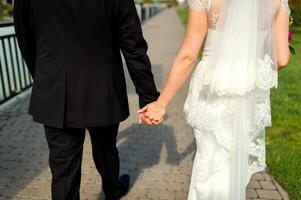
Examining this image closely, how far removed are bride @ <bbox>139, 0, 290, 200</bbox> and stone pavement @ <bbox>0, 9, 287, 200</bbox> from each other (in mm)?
1144

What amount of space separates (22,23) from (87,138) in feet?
8.49

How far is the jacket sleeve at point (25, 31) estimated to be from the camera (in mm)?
2266

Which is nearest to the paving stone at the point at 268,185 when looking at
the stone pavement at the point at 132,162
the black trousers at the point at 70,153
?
the stone pavement at the point at 132,162

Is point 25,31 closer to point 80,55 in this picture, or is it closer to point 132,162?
point 80,55

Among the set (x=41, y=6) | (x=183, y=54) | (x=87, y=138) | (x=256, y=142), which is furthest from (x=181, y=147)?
(x=41, y=6)

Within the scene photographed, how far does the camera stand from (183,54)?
2.17 meters

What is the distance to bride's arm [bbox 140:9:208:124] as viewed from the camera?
2.06m

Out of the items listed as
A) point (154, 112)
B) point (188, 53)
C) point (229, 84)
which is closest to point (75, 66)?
point (154, 112)

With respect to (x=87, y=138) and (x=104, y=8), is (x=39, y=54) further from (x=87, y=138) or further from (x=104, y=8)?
(x=87, y=138)

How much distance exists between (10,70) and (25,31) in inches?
186

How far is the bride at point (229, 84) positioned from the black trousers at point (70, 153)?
45 cm

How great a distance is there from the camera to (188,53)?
215cm

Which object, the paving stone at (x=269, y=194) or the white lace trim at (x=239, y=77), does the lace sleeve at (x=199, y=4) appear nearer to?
the white lace trim at (x=239, y=77)

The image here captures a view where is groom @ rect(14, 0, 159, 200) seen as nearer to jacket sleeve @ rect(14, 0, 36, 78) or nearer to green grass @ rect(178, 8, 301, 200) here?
jacket sleeve @ rect(14, 0, 36, 78)
